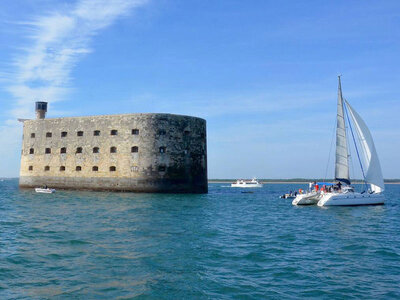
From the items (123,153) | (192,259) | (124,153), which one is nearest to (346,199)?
(124,153)

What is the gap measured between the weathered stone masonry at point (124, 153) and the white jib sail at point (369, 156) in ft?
48.1

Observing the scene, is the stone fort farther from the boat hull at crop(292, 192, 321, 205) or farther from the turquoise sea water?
the turquoise sea water

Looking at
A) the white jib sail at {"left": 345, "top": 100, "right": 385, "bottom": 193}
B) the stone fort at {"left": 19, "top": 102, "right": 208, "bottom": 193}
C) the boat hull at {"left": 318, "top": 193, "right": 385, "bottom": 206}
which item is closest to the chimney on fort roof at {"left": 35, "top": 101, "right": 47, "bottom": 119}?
the stone fort at {"left": 19, "top": 102, "right": 208, "bottom": 193}

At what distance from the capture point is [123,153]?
36.6 metres

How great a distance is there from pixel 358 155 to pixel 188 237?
72.0 feet

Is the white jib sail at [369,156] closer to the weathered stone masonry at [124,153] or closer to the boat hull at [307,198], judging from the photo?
the boat hull at [307,198]

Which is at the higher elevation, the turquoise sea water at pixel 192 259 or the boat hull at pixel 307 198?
the boat hull at pixel 307 198

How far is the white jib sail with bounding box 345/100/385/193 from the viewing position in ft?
101

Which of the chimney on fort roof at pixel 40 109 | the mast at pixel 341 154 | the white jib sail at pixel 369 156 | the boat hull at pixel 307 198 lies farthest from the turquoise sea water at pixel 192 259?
the chimney on fort roof at pixel 40 109

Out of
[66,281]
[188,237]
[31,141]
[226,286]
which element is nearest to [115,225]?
[188,237]

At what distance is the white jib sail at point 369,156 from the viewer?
3069cm

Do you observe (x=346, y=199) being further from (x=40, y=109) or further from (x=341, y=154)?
(x=40, y=109)

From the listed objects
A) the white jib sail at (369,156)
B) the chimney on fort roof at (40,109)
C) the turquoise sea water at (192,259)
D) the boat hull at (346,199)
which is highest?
the chimney on fort roof at (40,109)

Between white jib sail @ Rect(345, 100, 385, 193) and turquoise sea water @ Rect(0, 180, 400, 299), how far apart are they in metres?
12.9
